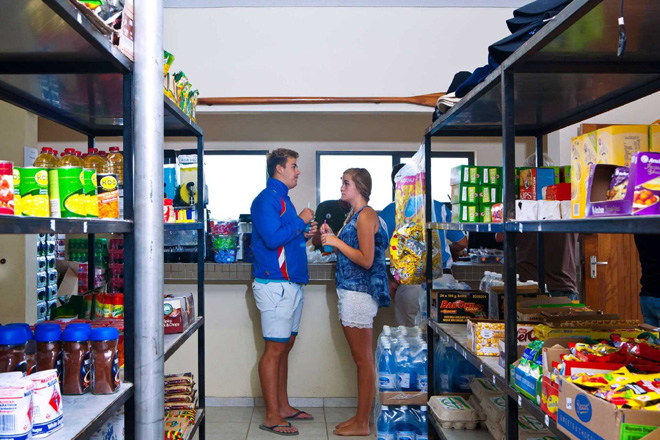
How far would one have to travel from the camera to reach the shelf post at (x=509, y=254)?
179 cm

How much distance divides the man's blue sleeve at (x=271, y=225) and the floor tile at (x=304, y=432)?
1.30 m

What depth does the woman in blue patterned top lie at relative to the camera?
374 cm

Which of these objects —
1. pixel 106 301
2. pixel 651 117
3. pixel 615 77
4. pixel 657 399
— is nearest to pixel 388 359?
pixel 106 301

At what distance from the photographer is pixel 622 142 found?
55.9 inches

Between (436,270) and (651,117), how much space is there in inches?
110

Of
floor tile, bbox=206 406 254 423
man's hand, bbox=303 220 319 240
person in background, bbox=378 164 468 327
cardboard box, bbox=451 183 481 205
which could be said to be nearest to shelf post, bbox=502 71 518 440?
cardboard box, bbox=451 183 481 205

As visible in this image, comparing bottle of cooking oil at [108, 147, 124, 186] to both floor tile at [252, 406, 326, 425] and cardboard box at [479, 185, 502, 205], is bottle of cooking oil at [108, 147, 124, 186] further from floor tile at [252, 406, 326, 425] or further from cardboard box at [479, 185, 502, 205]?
floor tile at [252, 406, 326, 425]

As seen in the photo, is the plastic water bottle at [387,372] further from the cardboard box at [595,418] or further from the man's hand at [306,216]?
the cardboard box at [595,418]

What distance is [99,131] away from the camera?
304cm

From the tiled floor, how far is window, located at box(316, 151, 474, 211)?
2019mm

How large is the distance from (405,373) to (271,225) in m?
1.41

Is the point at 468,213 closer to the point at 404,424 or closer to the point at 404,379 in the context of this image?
the point at 404,379

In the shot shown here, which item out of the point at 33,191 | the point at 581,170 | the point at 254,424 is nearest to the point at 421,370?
the point at 254,424

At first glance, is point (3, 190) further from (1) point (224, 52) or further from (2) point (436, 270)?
(1) point (224, 52)
